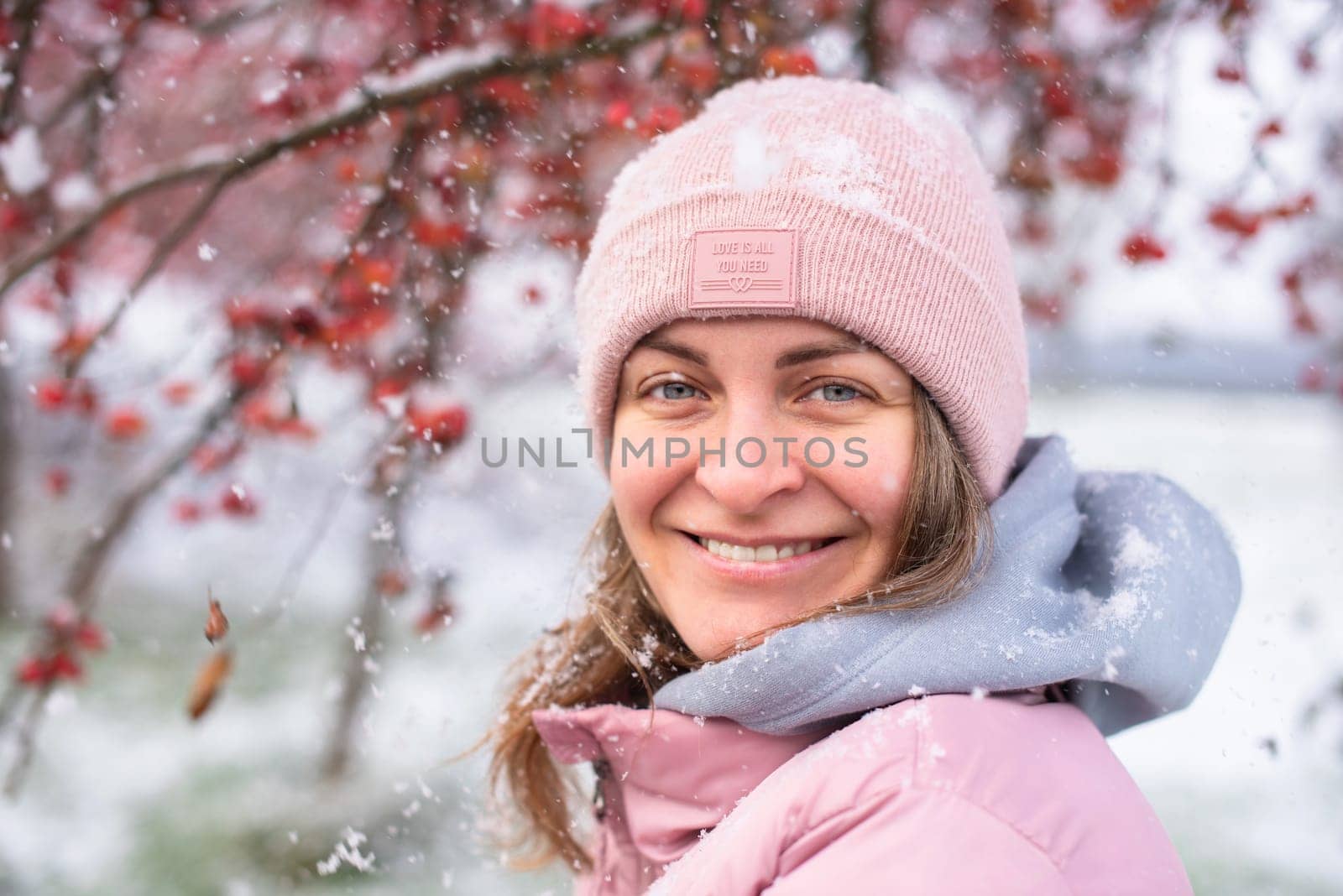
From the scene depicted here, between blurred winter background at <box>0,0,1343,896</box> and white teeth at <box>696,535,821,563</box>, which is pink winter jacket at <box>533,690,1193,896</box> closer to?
white teeth at <box>696,535,821,563</box>

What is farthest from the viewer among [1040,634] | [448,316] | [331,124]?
[448,316]

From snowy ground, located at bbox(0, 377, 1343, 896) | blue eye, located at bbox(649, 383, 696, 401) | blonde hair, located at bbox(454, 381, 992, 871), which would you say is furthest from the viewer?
snowy ground, located at bbox(0, 377, 1343, 896)

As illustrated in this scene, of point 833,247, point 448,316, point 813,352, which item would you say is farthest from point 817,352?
point 448,316

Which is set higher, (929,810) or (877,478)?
(877,478)

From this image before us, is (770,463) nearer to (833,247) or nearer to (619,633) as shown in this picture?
(833,247)

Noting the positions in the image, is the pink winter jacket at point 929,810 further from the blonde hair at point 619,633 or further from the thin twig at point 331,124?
the thin twig at point 331,124

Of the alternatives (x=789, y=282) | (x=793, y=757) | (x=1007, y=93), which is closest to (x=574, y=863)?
(x=793, y=757)

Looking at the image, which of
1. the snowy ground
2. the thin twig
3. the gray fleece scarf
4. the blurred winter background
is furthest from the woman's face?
the thin twig

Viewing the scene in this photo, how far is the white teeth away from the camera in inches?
52.4

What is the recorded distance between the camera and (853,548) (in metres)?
1.32

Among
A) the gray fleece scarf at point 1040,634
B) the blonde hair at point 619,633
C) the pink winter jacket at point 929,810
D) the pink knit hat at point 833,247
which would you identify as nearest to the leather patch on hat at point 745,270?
the pink knit hat at point 833,247

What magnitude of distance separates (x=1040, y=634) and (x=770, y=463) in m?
0.38

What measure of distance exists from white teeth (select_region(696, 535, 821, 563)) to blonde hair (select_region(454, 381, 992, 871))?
0.28 feet

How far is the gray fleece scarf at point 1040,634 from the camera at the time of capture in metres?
1.15
